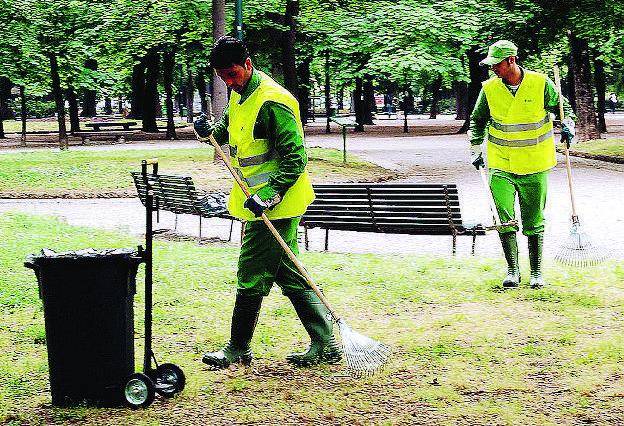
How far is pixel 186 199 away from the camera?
13.6 m

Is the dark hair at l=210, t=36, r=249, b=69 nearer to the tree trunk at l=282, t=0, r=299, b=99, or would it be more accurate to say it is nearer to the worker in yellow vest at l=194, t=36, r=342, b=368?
the worker in yellow vest at l=194, t=36, r=342, b=368

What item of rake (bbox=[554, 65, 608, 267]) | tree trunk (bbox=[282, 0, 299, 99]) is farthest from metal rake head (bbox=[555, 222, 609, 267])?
tree trunk (bbox=[282, 0, 299, 99])

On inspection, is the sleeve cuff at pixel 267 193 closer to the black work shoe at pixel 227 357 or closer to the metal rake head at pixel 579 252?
the black work shoe at pixel 227 357

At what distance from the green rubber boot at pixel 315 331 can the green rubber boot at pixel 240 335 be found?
269 millimetres

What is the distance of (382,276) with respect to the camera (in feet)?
31.0

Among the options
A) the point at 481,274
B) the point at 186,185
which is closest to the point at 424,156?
the point at 186,185

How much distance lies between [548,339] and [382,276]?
9.52 ft

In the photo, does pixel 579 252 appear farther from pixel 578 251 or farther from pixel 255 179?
pixel 255 179

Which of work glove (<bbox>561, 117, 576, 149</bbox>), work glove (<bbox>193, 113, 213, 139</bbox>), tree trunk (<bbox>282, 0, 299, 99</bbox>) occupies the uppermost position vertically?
tree trunk (<bbox>282, 0, 299, 99</bbox>)

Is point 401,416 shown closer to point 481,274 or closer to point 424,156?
point 481,274

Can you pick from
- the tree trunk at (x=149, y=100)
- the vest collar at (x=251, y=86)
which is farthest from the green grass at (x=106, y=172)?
the tree trunk at (x=149, y=100)

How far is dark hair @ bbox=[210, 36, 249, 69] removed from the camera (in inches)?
222

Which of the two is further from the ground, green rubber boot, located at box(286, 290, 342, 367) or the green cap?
the green cap

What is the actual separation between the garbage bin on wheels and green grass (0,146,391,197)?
15.0 m
